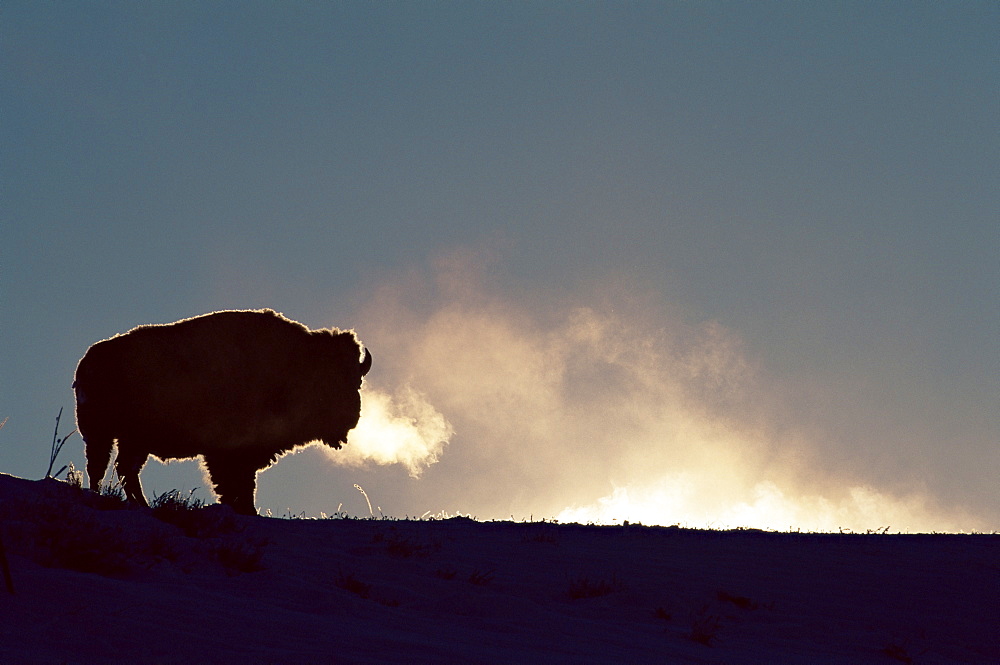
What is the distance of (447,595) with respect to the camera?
5.83m

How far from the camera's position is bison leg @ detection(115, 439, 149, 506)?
1089 centimetres

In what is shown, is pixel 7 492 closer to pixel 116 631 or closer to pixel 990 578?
pixel 116 631

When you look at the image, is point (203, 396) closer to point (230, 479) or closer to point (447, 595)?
point (230, 479)

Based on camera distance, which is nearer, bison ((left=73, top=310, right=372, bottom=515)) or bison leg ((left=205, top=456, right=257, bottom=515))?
bison ((left=73, top=310, right=372, bottom=515))

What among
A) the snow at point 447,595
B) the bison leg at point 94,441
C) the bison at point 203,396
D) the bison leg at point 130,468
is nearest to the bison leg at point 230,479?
the bison at point 203,396

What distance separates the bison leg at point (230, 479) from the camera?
450 inches

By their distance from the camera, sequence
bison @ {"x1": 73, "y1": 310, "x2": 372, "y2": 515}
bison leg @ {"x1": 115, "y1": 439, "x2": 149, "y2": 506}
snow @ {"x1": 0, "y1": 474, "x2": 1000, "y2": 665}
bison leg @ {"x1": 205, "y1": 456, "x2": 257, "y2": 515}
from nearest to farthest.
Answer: snow @ {"x1": 0, "y1": 474, "x2": 1000, "y2": 665}
bison @ {"x1": 73, "y1": 310, "x2": 372, "y2": 515}
bison leg @ {"x1": 115, "y1": 439, "x2": 149, "y2": 506}
bison leg @ {"x1": 205, "y1": 456, "x2": 257, "y2": 515}

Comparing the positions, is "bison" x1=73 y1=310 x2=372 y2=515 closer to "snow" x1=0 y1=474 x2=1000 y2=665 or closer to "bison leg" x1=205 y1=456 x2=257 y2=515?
"bison leg" x1=205 y1=456 x2=257 y2=515

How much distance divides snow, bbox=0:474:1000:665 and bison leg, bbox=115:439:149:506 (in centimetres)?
321

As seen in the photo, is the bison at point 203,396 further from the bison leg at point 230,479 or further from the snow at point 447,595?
the snow at point 447,595

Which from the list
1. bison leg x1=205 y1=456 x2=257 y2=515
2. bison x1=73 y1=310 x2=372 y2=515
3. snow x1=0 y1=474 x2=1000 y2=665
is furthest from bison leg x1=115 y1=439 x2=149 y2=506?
snow x1=0 y1=474 x2=1000 y2=665

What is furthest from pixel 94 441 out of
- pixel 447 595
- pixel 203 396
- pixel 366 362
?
pixel 447 595

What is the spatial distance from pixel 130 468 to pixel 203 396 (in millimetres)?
1341

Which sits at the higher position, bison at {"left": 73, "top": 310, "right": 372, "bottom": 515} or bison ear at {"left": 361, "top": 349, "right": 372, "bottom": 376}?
bison ear at {"left": 361, "top": 349, "right": 372, "bottom": 376}
